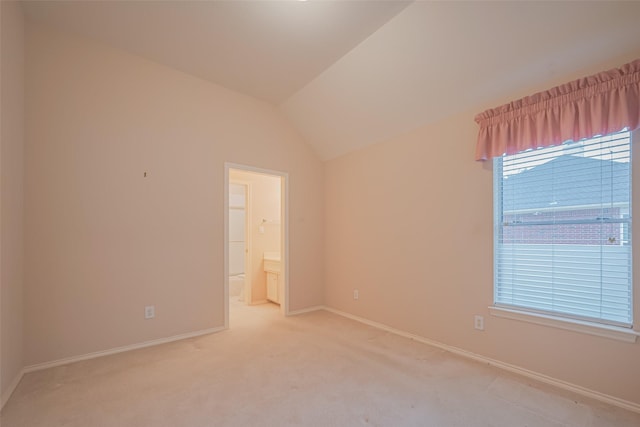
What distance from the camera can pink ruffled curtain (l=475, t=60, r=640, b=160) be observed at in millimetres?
1842

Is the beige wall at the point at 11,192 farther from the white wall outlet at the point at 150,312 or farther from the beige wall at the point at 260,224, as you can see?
the beige wall at the point at 260,224

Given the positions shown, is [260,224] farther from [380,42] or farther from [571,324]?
[571,324]

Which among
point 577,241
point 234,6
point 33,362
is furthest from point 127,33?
point 577,241

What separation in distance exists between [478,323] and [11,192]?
4009 mm

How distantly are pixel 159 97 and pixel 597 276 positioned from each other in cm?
427

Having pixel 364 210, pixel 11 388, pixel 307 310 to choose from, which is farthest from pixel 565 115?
pixel 11 388

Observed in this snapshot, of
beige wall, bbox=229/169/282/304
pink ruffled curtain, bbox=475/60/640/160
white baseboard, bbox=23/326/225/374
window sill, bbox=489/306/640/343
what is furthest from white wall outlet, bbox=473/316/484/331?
beige wall, bbox=229/169/282/304

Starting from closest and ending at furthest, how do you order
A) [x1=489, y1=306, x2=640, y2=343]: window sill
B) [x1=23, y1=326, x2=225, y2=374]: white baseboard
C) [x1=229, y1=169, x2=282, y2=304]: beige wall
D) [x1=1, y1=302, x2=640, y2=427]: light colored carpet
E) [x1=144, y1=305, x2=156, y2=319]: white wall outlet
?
[x1=1, y1=302, x2=640, y2=427]: light colored carpet < [x1=489, y1=306, x2=640, y2=343]: window sill < [x1=23, y1=326, x2=225, y2=374]: white baseboard < [x1=144, y1=305, x2=156, y2=319]: white wall outlet < [x1=229, y1=169, x2=282, y2=304]: beige wall

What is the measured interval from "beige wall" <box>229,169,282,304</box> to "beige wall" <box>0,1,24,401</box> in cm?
250

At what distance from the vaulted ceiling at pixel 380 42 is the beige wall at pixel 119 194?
0.33m

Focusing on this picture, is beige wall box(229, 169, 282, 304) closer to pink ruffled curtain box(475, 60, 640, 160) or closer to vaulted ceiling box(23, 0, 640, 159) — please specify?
vaulted ceiling box(23, 0, 640, 159)

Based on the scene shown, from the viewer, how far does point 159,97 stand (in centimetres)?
306

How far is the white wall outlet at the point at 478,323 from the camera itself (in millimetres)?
2588

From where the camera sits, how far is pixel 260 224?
481cm
